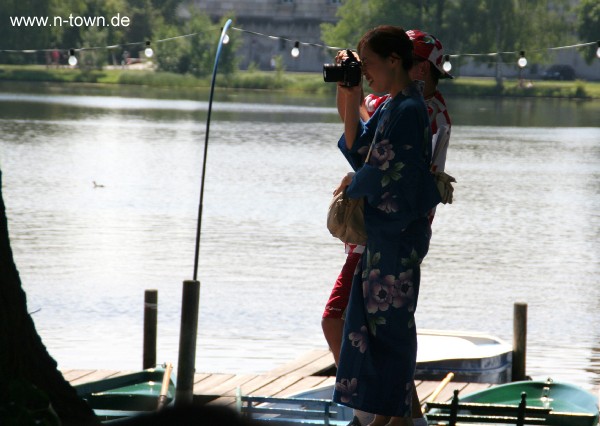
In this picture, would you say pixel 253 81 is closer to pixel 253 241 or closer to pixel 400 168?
pixel 253 241

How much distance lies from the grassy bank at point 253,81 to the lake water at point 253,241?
104 ft

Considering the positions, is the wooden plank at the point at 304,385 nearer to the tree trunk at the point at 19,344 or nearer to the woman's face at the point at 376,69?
the tree trunk at the point at 19,344

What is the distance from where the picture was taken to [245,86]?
256 ft

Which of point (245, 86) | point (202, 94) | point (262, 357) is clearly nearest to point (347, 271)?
point (262, 357)

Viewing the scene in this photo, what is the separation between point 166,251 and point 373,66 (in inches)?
514

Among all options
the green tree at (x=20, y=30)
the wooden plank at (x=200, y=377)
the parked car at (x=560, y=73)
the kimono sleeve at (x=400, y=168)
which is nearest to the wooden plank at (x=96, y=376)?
the wooden plank at (x=200, y=377)

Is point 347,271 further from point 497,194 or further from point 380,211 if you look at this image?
point 497,194

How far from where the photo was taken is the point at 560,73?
80.2 m

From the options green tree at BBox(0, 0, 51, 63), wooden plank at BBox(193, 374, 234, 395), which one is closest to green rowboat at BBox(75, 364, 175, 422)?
wooden plank at BBox(193, 374, 234, 395)

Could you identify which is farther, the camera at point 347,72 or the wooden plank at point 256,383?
the wooden plank at point 256,383

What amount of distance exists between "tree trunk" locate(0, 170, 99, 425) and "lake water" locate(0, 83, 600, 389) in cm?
558

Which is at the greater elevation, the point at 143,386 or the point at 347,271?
the point at 347,271

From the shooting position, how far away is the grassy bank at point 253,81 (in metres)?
74.0

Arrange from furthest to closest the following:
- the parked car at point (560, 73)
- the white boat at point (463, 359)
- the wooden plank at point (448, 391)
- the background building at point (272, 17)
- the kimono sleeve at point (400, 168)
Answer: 1. the background building at point (272, 17)
2. the parked car at point (560, 73)
3. the white boat at point (463, 359)
4. the wooden plank at point (448, 391)
5. the kimono sleeve at point (400, 168)
